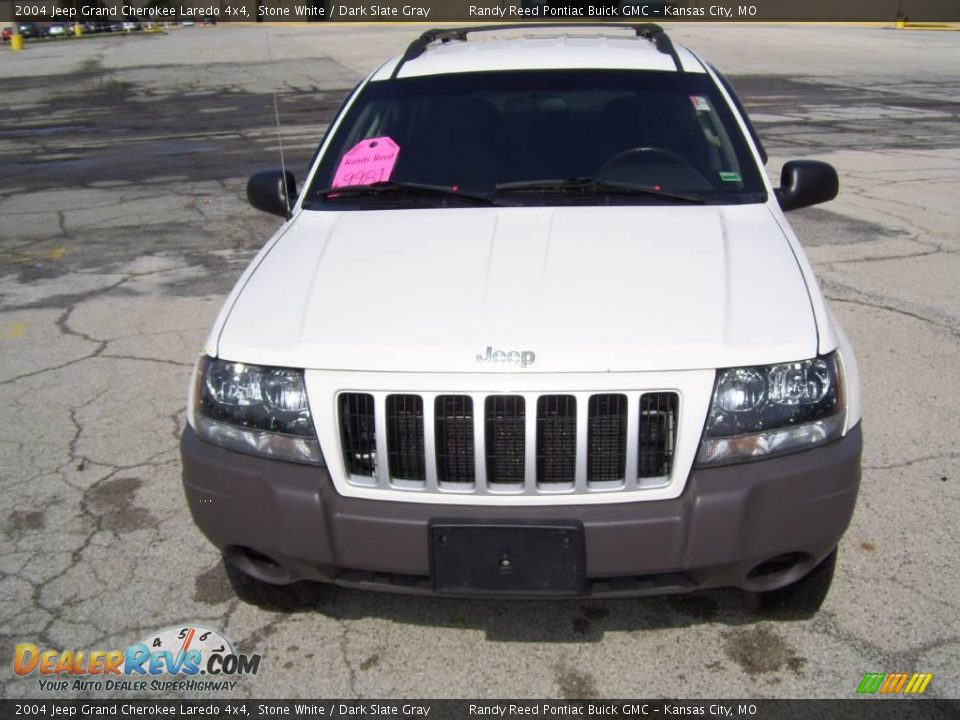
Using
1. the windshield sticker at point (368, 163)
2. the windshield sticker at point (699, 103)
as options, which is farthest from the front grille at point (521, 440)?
the windshield sticker at point (699, 103)

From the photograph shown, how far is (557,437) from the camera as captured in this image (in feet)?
8.25

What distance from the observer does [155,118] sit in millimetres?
16578

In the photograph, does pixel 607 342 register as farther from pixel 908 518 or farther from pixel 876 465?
pixel 876 465

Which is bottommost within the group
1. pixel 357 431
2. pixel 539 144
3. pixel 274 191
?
pixel 357 431

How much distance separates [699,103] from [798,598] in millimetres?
2102

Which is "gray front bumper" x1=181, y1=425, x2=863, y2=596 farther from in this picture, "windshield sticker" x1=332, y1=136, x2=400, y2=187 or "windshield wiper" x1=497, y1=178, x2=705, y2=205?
"windshield sticker" x1=332, y1=136, x2=400, y2=187

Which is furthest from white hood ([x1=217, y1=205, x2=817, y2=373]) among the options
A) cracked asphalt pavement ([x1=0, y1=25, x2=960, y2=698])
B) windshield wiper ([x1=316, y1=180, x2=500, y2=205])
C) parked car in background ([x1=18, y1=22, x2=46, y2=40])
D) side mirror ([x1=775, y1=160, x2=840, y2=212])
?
parked car in background ([x1=18, y1=22, x2=46, y2=40])

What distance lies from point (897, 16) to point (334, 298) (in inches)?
2042

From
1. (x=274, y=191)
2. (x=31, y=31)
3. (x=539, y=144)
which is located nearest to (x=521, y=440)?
Answer: (x=539, y=144)

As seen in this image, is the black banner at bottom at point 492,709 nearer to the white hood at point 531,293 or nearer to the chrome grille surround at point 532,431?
the chrome grille surround at point 532,431

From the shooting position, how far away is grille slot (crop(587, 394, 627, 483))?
8.20 ft

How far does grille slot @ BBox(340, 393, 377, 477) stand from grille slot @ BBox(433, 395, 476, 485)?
19 cm

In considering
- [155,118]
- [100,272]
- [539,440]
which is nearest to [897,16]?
[155,118]

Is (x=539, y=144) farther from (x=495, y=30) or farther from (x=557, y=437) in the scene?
(x=495, y=30)
